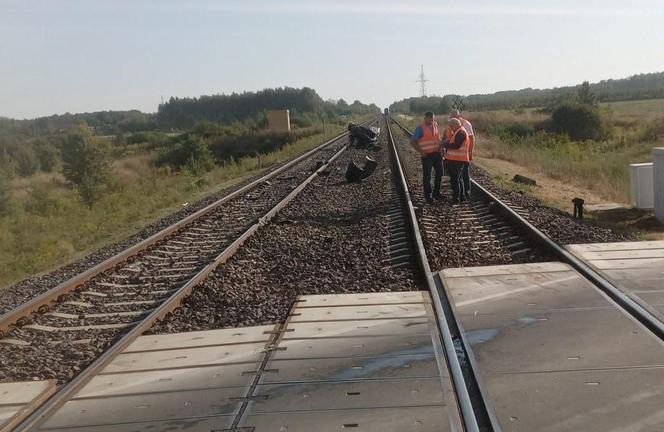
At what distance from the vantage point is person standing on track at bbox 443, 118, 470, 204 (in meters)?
13.9

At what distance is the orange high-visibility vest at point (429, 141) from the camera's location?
47.4ft

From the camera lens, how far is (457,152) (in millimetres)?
13875

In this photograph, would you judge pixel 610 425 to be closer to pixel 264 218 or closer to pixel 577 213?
pixel 577 213

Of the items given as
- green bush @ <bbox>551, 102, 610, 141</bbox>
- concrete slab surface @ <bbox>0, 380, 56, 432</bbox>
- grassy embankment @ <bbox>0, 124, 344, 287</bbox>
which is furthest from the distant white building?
concrete slab surface @ <bbox>0, 380, 56, 432</bbox>

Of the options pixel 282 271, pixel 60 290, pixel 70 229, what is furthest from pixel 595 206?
pixel 70 229

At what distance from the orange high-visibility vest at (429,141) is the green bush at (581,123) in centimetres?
4620

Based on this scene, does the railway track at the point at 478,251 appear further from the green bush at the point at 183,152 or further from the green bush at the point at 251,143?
the green bush at the point at 251,143

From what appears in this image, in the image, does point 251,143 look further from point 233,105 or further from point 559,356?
point 233,105

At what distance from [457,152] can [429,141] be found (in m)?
0.82

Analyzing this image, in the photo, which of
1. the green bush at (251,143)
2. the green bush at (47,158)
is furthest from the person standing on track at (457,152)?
the green bush at (47,158)

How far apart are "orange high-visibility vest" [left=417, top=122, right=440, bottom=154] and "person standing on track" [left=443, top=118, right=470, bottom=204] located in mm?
265

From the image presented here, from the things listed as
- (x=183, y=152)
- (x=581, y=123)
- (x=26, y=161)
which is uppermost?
(x=581, y=123)

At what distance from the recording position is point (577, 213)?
12047 millimetres

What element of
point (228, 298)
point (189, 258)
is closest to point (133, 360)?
point (228, 298)
